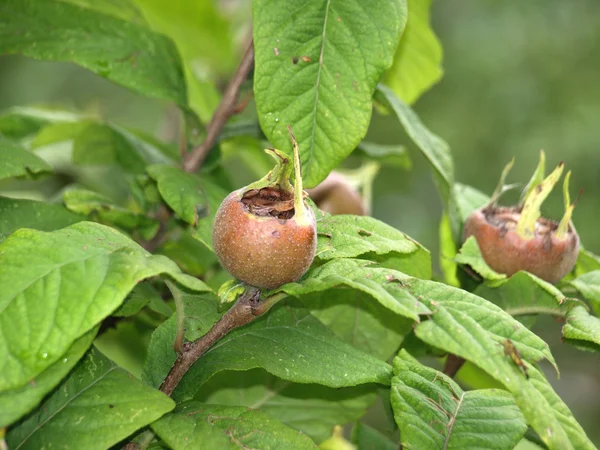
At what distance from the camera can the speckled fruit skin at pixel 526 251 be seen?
5.73 ft

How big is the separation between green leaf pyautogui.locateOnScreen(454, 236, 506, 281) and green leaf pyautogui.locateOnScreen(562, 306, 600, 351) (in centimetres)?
20

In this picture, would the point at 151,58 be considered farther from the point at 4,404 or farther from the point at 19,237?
the point at 4,404

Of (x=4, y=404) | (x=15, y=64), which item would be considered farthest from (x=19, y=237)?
(x=15, y=64)

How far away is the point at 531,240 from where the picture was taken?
5.77ft

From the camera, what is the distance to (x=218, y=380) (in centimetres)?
183

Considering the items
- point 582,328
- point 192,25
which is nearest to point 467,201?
point 582,328

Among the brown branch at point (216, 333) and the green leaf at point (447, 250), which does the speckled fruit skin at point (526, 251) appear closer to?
the green leaf at point (447, 250)

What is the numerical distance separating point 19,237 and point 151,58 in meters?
0.97

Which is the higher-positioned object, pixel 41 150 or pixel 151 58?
Result: pixel 151 58

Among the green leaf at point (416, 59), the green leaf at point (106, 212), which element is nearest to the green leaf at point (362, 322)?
the green leaf at point (106, 212)

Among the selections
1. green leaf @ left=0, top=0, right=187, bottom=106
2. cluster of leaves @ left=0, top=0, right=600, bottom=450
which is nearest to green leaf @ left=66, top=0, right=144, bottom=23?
cluster of leaves @ left=0, top=0, right=600, bottom=450

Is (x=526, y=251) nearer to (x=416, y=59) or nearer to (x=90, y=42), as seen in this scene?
(x=416, y=59)

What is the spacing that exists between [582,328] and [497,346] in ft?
1.37

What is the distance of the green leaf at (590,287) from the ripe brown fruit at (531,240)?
51 millimetres
